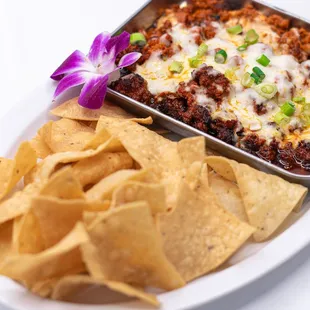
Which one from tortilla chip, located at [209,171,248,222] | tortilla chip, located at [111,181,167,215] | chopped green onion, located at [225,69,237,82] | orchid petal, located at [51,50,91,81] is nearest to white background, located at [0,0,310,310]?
orchid petal, located at [51,50,91,81]

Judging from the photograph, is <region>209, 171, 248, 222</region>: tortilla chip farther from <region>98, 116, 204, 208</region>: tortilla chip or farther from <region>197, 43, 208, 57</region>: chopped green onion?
<region>197, 43, 208, 57</region>: chopped green onion

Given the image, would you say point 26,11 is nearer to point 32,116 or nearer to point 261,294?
point 32,116

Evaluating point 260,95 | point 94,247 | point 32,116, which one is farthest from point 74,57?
point 94,247

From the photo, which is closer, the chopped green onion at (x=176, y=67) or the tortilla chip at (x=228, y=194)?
the tortilla chip at (x=228, y=194)

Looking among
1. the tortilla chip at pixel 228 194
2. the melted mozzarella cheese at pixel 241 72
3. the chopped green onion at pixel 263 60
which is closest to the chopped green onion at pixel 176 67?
the melted mozzarella cheese at pixel 241 72

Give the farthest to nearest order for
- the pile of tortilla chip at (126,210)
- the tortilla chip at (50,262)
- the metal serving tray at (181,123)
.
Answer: the metal serving tray at (181,123), the pile of tortilla chip at (126,210), the tortilla chip at (50,262)

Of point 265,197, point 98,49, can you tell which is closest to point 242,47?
point 98,49

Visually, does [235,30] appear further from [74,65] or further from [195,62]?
[74,65]

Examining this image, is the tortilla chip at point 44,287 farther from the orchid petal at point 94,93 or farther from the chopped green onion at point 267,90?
the chopped green onion at point 267,90
